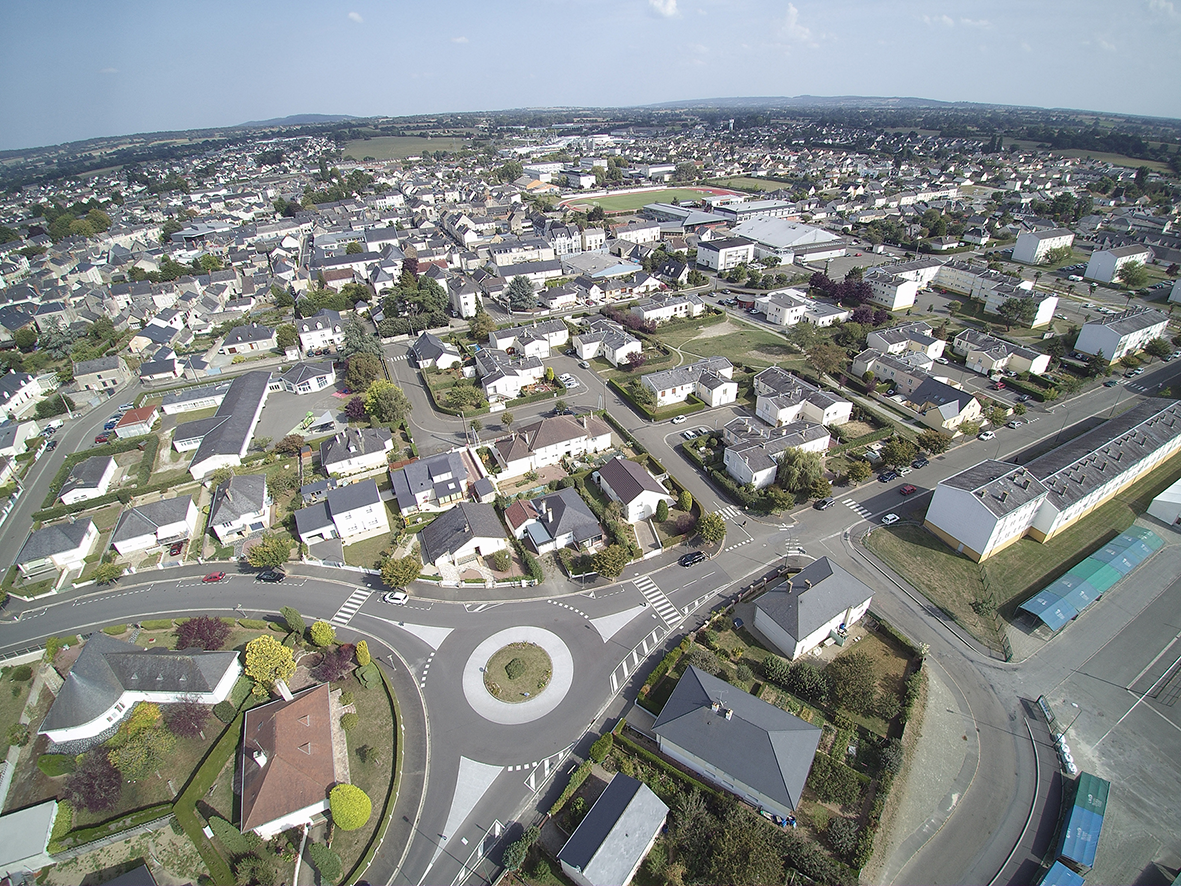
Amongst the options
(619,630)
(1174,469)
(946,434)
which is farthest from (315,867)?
(1174,469)

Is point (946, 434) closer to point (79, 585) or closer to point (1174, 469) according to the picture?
point (1174, 469)

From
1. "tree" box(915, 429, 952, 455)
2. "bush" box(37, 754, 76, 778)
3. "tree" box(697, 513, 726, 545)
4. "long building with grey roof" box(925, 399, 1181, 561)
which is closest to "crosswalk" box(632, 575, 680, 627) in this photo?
"tree" box(697, 513, 726, 545)

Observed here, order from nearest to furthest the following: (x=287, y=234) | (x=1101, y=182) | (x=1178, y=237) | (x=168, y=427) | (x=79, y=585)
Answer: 1. (x=79, y=585)
2. (x=168, y=427)
3. (x=1178, y=237)
4. (x=287, y=234)
5. (x=1101, y=182)

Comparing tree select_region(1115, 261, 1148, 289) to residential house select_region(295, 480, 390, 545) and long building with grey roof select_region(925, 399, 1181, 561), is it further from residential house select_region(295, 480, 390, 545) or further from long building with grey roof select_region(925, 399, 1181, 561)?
residential house select_region(295, 480, 390, 545)

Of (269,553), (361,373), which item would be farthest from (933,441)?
(361,373)

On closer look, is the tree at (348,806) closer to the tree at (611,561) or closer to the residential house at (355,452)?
the tree at (611,561)
